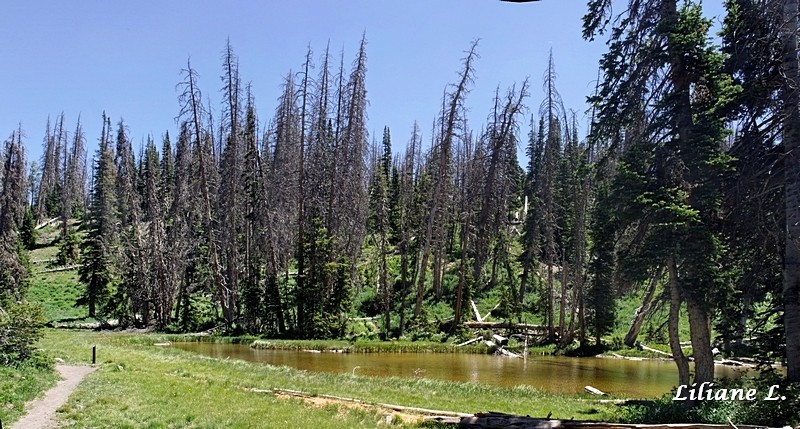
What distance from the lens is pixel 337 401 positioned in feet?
43.5

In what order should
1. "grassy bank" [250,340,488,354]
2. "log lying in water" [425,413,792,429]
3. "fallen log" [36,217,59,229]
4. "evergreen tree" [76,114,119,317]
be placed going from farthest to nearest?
"fallen log" [36,217,59,229] → "evergreen tree" [76,114,119,317] → "grassy bank" [250,340,488,354] → "log lying in water" [425,413,792,429]

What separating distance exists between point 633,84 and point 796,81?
12.0 ft

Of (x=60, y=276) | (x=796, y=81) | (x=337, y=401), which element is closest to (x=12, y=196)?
(x=60, y=276)

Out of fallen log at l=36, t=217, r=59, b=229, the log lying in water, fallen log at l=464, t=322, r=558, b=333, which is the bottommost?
fallen log at l=464, t=322, r=558, b=333

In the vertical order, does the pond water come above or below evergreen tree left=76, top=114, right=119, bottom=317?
below

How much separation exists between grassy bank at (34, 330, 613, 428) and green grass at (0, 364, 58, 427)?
34.0 inches

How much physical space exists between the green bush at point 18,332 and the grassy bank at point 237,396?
6.90 feet

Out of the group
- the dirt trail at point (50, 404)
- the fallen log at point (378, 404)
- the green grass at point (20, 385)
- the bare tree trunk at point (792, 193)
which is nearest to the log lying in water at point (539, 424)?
the fallen log at point (378, 404)

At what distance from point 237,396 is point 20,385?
194 inches

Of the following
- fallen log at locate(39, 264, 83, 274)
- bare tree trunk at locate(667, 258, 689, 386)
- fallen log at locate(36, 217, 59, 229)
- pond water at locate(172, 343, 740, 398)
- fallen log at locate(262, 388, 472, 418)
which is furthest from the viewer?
fallen log at locate(36, 217, 59, 229)

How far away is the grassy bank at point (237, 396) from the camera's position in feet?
35.1

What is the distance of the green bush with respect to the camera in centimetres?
1551

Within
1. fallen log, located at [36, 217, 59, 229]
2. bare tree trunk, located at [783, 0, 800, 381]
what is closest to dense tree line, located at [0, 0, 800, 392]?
bare tree trunk, located at [783, 0, 800, 381]

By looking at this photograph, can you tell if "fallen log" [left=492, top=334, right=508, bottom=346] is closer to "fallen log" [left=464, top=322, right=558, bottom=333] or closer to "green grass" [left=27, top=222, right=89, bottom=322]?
"fallen log" [left=464, top=322, right=558, bottom=333]
